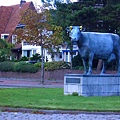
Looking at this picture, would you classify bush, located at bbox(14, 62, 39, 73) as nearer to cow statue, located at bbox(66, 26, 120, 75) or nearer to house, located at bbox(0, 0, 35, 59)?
house, located at bbox(0, 0, 35, 59)

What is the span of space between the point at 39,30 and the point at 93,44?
1864 centimetres

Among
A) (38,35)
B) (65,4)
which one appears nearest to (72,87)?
(38,35)

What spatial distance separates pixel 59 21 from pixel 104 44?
86.1ft

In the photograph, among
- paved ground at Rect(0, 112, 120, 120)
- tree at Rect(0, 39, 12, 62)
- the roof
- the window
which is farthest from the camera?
the roof

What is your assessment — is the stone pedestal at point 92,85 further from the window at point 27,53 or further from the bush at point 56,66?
the window at point 27,53

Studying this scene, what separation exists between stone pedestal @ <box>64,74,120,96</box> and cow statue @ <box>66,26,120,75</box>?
818 mm

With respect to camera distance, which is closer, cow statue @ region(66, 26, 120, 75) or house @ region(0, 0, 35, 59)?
cow statue @ region(66, 26, 120, 75)

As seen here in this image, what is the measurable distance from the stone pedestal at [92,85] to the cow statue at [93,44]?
2.68 ft

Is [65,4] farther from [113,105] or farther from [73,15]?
[113,105]

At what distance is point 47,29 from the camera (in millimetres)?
43188

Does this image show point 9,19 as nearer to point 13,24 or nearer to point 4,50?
point 13,24

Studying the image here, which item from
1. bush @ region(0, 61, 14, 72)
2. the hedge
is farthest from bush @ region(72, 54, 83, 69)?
bush @ region(0, 61, 14, 72)

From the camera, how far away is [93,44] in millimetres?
24562

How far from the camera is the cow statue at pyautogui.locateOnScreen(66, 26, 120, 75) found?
2364cm
